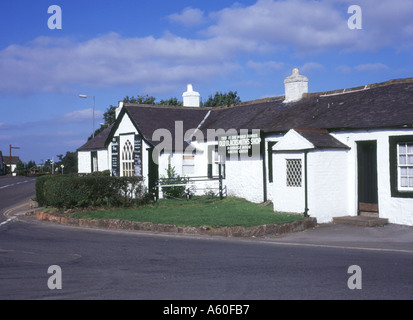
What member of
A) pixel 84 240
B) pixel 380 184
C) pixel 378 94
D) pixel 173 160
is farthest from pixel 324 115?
pixel 84 240

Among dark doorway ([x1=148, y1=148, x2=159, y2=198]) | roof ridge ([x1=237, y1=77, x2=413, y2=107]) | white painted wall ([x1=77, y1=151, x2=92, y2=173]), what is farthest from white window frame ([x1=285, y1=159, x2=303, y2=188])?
white painted wall ([x1=77, y1=151, x2=92, y2=173])

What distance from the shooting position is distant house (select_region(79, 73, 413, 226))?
53.0 feet

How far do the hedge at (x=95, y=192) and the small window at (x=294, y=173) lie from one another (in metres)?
6.53

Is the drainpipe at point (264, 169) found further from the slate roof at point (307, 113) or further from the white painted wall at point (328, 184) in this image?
the white painted wall at point (328, 184)

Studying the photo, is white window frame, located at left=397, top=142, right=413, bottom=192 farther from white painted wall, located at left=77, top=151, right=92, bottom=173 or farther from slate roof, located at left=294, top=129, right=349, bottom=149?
white painted wall, located at left=77, top=151, right=92, bottom=173

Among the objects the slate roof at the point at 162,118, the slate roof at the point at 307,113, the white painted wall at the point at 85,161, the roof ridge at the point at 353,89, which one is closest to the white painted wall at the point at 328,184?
the slate roof at the point at 307,113

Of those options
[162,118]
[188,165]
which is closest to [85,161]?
[162,118]

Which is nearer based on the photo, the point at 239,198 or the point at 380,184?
the point at 380,184

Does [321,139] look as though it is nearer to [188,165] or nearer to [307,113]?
[307,113]

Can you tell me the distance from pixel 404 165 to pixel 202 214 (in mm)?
6587

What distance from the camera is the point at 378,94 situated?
18500 millimetres

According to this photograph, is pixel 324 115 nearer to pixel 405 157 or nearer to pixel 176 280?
pixel 405 157

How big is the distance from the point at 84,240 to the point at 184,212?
5149mm
